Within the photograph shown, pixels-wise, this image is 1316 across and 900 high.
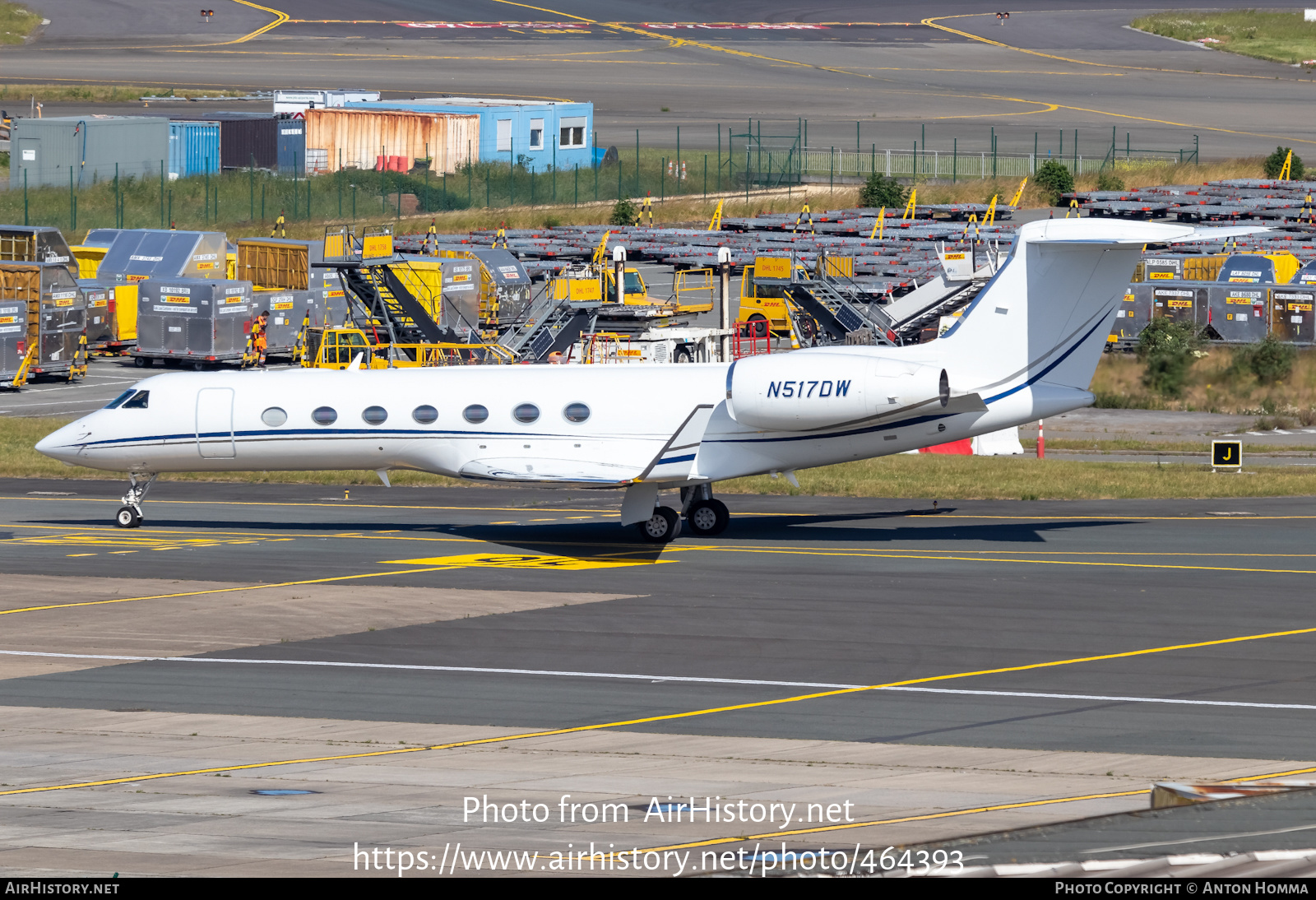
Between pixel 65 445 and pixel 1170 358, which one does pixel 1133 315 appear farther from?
pixel 65 445

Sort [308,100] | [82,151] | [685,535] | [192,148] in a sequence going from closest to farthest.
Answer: [685,535] < [82,151] < [192,148] < [308,100]

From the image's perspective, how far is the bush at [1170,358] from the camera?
50.9 m

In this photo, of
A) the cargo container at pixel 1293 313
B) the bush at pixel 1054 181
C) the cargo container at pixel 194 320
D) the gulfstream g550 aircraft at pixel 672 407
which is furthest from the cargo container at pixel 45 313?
the bush at pixel 1054 181

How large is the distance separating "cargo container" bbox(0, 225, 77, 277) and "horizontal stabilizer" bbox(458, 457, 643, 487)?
3158 centimetres

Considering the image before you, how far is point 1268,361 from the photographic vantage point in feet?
165

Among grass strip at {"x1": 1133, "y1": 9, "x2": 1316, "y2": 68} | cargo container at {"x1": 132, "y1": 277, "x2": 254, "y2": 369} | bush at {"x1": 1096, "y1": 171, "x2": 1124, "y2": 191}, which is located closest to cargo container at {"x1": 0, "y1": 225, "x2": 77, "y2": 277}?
cargo container at {"x1": 132, "y1": 277, "x2": 254, "y2": 369}

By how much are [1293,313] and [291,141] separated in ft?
186

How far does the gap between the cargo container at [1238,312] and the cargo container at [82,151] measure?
53.3 metres

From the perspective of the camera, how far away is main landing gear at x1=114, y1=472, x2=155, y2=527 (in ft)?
108

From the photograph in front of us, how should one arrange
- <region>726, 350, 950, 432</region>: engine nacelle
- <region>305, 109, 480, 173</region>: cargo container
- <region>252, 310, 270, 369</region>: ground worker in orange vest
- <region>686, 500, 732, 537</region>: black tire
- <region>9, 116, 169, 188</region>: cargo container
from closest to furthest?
1. <region>726, 350, 950, 432</region>: engine nacelle
2. <region>686, 500, 732, 537</region>: black tire
3. <region>252, 310, 270, 369</region>: ground worker in orange vest
4. <region>9, 116, 169, 188</region>: cargo container
5. <region>305, 109, 480, 173</region>: cargo container

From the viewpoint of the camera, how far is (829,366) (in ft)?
93.5

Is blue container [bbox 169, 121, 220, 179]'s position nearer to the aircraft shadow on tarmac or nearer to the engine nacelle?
the aircraft shadow on tarmac

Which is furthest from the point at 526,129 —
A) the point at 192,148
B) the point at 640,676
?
the point at 640,676

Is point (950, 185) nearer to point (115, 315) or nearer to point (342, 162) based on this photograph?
point (342, 162)
